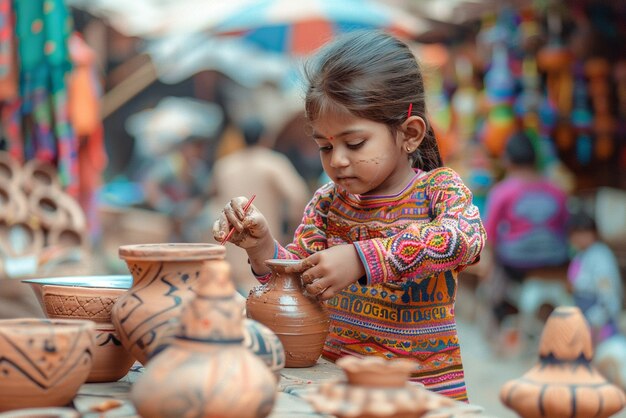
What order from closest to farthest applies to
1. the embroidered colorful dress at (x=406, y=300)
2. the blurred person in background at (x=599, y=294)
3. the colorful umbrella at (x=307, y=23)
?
the embroidered colorful dress at (x=406, y=300) → the blurred person in background at (x=599, y=294) → the colorful umbrella at (x=307, y=23)

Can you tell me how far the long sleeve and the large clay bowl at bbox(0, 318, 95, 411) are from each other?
2.57 feet

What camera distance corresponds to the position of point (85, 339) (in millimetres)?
1864

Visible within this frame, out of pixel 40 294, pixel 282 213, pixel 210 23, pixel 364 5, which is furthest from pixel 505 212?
pixel 40 294

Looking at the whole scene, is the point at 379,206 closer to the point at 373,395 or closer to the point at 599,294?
the point at 373,395

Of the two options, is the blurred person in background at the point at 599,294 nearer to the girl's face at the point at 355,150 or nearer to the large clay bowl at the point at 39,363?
the girl's face at the point at 355,150

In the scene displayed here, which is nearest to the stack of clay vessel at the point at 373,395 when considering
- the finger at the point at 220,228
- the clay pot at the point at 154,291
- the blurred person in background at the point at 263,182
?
the clay pot at the point at 154,291

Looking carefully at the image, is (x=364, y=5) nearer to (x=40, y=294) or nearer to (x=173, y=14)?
(x=173, y=14)

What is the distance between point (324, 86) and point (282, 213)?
603 cm

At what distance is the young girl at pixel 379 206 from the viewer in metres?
2.59

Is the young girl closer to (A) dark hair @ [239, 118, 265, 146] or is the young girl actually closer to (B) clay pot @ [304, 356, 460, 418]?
(B) clay pot @ [304, 356, 460, 418]

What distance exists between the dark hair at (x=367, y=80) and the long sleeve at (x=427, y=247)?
0.36 m

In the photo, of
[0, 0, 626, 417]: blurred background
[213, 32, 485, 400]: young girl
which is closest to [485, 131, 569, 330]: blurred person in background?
[0, 0, 626, 417]: blurred background

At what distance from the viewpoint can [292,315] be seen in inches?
93.7

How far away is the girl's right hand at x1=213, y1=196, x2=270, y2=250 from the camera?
262 centimetres
